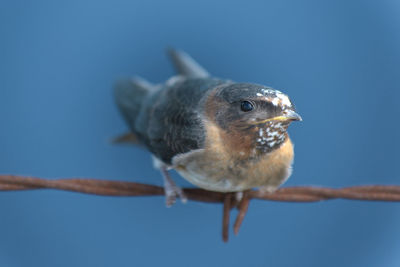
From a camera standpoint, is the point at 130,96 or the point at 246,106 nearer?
the point at 246,106

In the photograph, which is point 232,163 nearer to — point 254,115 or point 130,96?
point 254,115

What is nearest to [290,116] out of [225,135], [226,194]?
[225,135]

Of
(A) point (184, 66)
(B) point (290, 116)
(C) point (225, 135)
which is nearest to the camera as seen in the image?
(B) point (290, 116)

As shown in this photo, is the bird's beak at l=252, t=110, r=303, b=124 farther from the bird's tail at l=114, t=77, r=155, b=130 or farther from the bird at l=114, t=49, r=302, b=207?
the bird's tail at l=114, t=77, r=155, b=130

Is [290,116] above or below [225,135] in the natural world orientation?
above

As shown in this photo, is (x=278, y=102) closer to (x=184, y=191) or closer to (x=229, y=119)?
(x=229, y=119)

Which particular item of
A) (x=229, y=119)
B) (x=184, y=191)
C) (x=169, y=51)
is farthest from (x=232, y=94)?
(x=169, y=51)

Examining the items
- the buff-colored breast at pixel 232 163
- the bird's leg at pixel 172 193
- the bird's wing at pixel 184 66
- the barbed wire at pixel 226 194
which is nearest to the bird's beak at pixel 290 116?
the buff-colored breast at pixel 232 163
